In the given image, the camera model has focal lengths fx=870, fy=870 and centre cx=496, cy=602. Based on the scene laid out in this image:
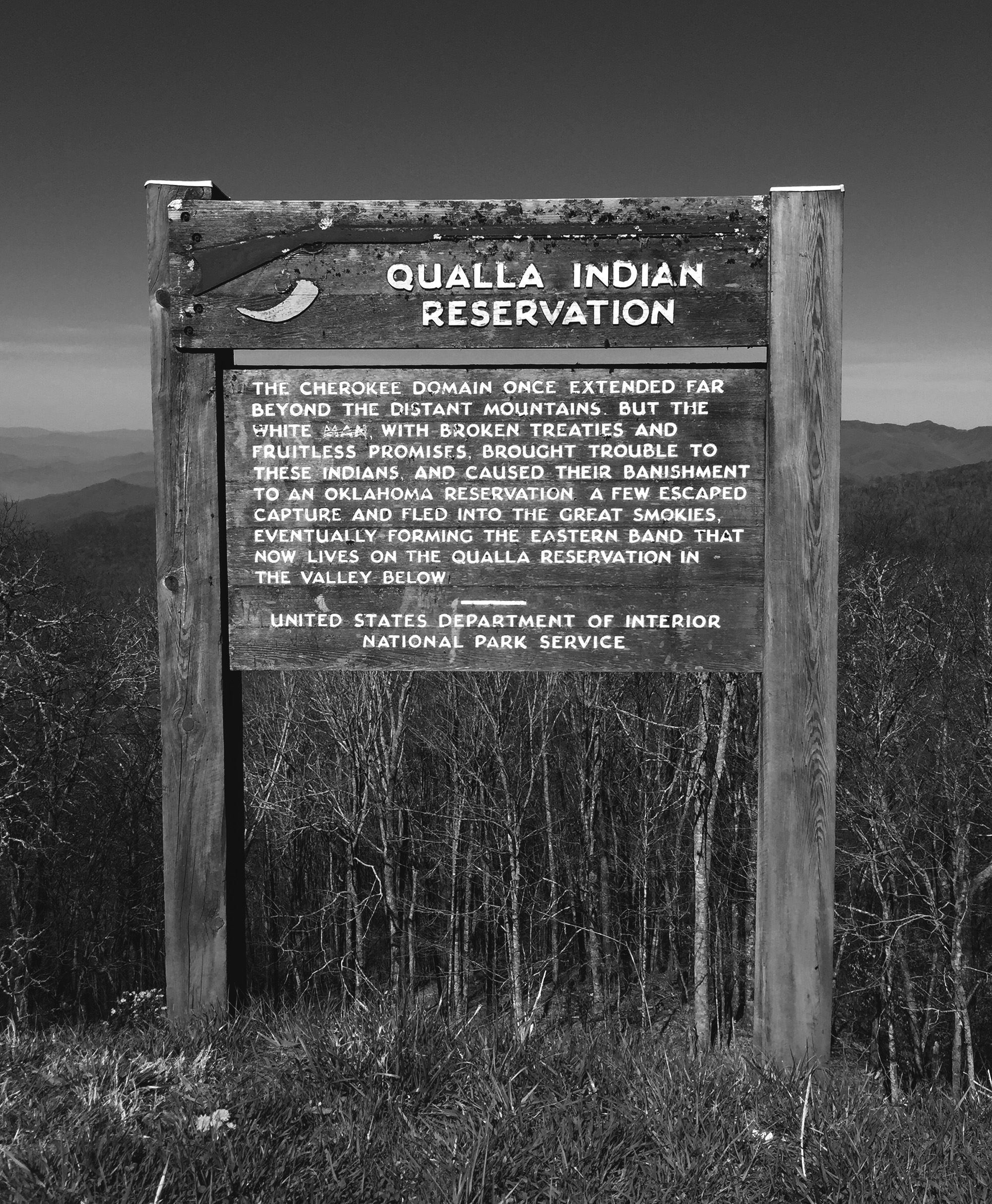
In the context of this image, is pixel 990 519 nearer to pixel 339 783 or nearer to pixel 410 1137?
pixel 339 783

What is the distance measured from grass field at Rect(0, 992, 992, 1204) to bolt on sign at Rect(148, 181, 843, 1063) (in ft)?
1.98

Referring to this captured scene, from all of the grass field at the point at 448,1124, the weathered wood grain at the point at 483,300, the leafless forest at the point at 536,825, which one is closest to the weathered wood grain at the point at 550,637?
the weathered wood grain at the point at 483,300

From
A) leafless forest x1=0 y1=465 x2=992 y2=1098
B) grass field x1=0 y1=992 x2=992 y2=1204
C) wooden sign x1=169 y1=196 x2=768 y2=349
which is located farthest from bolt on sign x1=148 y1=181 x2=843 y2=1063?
leafless forest x1=0 y1=465 x2=992 y2=1098

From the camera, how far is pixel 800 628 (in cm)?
303

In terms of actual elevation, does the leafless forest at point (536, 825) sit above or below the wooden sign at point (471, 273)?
below

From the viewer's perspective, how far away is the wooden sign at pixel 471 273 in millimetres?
3006

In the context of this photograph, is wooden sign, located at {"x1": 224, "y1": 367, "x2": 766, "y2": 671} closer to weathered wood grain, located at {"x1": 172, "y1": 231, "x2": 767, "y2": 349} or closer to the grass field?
weathered wood grain, located at {"x1": 172, "y1": 231, "x2": 767, "y2": 349}

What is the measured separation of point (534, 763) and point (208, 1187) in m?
17.3

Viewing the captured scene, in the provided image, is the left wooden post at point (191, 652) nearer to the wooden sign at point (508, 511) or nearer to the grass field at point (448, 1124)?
the wooden sign at point (508, 511)

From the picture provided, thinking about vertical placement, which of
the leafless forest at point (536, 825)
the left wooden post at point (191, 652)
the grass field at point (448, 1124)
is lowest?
the leafless forest at point (536, 825)

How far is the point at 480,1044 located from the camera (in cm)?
265

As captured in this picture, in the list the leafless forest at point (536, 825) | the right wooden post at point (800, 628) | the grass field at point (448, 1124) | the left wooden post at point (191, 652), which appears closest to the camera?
the grass field at point (448, 1124)

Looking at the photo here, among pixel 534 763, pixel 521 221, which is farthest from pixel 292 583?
pixel 534 763

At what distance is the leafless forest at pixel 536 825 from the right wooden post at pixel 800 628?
10.5 meters
